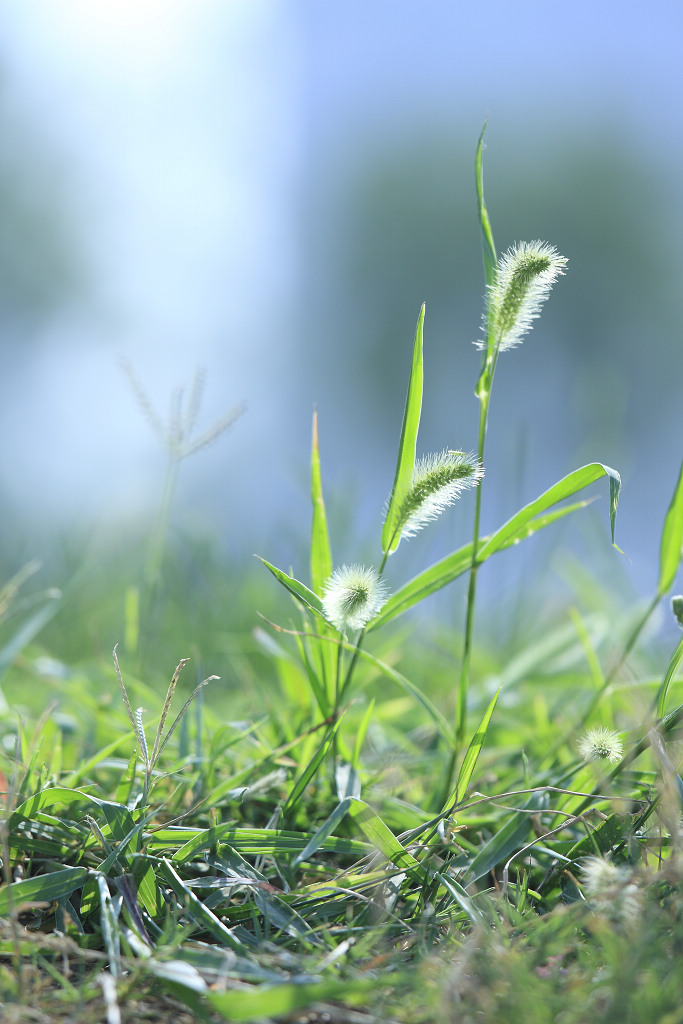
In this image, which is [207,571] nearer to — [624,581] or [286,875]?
[624,581]

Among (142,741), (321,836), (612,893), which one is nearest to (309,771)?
(321,836)

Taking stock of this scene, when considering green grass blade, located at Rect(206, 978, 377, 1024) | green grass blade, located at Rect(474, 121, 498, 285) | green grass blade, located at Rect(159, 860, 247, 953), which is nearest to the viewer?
green grass blade, located at Rect(206, 978, 377, 1024)

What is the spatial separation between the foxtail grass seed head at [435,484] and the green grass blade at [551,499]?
76 millimetres

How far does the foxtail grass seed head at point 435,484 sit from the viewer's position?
0.56m

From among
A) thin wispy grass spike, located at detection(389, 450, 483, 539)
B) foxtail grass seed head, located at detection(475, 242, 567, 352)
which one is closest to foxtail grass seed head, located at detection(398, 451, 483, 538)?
thin wispy grass spike, located at detection(389, 450, 483, 539)

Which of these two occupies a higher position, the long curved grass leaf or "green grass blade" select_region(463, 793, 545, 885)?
"green grass blade" select_region(463, 793, 545, 885)

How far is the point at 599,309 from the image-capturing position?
939 centimetres

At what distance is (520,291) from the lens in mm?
594

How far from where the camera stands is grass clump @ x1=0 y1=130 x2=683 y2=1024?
43 cm

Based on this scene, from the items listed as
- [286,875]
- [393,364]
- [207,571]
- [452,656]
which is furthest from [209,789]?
[393,364]

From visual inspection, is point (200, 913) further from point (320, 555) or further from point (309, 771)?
point (320, 555)

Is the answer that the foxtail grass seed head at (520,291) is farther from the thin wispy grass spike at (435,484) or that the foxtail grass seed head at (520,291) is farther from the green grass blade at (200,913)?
the green grass blade at (200,913)

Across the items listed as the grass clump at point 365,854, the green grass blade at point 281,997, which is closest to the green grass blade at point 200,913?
the grass clump at point 365,854

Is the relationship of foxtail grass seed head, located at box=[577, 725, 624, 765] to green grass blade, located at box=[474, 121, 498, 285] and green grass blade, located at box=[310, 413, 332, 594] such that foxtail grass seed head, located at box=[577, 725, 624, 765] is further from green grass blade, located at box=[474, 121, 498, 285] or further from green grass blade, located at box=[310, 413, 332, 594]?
green grass blade, located at box=[474, 121, 498, 285]
